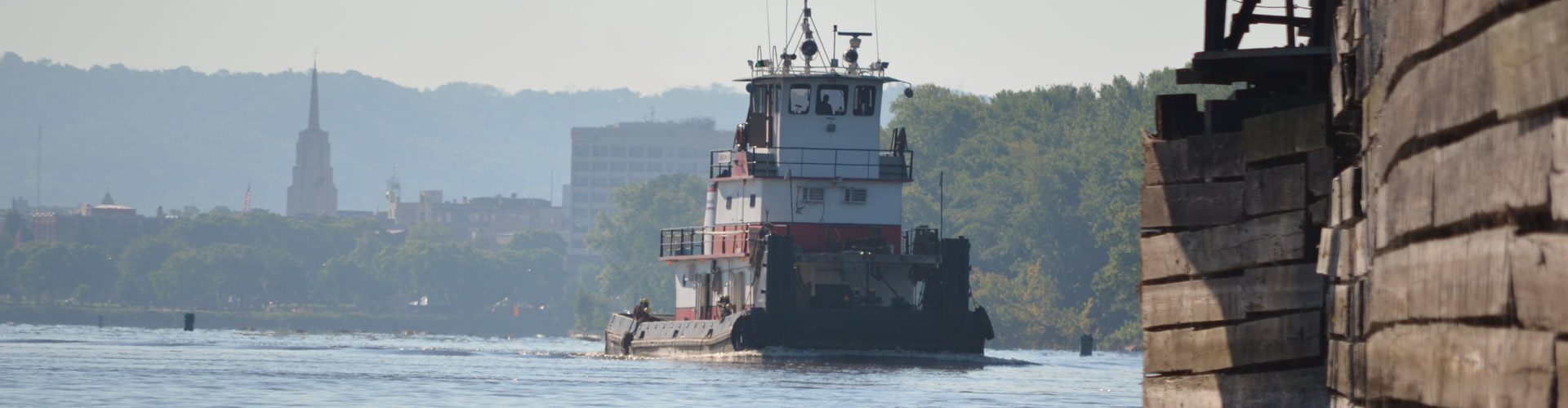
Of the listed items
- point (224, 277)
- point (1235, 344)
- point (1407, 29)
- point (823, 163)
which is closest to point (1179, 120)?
point (1235, 344)

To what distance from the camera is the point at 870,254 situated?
143 feet

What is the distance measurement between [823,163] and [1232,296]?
120ft

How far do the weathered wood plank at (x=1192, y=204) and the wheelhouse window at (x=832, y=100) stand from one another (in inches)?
1439

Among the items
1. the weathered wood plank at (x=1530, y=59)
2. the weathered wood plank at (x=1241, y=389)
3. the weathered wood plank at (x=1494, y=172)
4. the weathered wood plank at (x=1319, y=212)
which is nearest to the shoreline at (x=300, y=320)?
the weathered wood plank at (x=1241, y=389)

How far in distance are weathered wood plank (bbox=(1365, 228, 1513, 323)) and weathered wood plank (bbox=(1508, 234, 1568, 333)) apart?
59 millimetres

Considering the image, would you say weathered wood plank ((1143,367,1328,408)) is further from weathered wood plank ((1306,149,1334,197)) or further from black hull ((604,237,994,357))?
black hull ((604,237,994,357))

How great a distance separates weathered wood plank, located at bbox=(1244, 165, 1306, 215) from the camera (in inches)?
376

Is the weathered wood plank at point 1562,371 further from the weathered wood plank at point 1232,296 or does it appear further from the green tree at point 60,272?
the green tree at point 60,272

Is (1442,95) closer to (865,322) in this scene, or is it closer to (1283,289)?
(1283,289)

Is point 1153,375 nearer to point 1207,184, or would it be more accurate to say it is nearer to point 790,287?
point 1207,184

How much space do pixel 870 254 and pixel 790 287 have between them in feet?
5.98

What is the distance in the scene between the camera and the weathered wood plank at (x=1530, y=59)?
3363mm

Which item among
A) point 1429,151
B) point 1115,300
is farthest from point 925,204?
point 1429,151

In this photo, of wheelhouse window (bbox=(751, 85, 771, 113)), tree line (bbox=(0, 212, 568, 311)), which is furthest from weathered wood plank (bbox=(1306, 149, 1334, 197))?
tree line (bbox=(0, 212, 568, 311))
